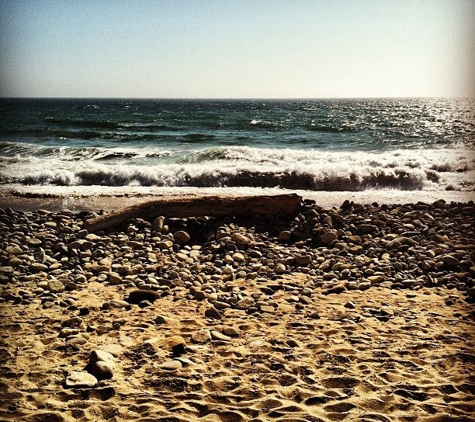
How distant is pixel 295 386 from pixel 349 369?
0.48 metres

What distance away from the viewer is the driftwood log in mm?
7125

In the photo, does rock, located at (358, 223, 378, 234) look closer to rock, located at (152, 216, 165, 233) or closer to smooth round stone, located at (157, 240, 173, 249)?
smooth round stone, located at (157, 240, 173, 249)

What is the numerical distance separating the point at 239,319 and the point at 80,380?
1617 millimetres

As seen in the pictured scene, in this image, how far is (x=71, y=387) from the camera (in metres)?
2.89

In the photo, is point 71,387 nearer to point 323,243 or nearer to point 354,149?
point 323,243

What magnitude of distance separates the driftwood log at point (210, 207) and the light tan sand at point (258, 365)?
9.15ft

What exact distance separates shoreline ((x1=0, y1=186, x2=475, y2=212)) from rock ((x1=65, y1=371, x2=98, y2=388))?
6497 mm

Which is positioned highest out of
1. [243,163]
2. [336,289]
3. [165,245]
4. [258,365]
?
[243,163]

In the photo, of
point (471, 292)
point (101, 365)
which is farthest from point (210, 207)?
point (101, 365)

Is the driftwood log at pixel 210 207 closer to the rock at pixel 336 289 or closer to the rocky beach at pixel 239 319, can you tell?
the rocky beach at pixel 239 319

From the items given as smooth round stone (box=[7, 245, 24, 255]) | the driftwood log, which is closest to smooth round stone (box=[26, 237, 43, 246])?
smooth round stone (box=[7, 245, 24, 255])

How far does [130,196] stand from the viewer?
10.6 meters

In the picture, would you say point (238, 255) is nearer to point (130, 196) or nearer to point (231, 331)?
point (231, 331)

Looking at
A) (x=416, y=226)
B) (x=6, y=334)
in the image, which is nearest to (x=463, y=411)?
(x=6, y=334)
